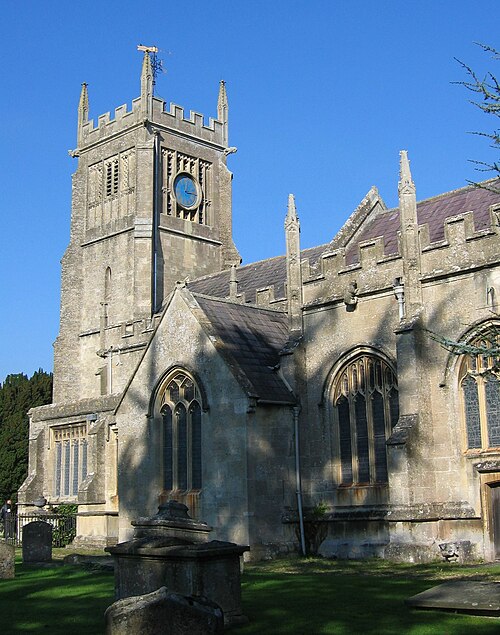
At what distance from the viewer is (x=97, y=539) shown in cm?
2577

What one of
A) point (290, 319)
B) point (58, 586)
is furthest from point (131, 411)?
point (58, 586)

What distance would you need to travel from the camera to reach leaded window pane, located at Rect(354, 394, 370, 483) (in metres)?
20.2

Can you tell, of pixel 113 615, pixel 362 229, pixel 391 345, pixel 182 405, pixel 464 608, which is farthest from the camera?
pixel 362 229

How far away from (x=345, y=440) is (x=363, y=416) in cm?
75

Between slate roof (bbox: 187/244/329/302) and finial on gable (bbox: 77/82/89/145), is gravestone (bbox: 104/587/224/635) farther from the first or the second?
finial on gable (bbox: 77/82/89/145)

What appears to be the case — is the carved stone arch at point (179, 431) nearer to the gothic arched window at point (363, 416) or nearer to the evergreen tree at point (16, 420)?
the gothic arched window at point (363, 416)

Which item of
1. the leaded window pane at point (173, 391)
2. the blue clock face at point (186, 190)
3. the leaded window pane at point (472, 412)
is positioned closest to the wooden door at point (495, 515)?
the leaded window pane at point (472, 412)

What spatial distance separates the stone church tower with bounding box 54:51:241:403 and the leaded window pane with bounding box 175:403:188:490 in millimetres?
15134

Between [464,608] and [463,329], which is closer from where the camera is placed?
[464,608]

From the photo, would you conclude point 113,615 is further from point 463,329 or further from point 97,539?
point 97,539

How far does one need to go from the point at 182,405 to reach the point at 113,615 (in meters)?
14.5

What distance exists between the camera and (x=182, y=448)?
2183 cm

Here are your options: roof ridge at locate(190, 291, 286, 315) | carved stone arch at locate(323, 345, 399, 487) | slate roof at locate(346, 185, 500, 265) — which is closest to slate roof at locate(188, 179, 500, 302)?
slate roof at locate(346, 185, 500, 265)

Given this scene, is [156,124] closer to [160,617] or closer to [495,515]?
[495,515]
